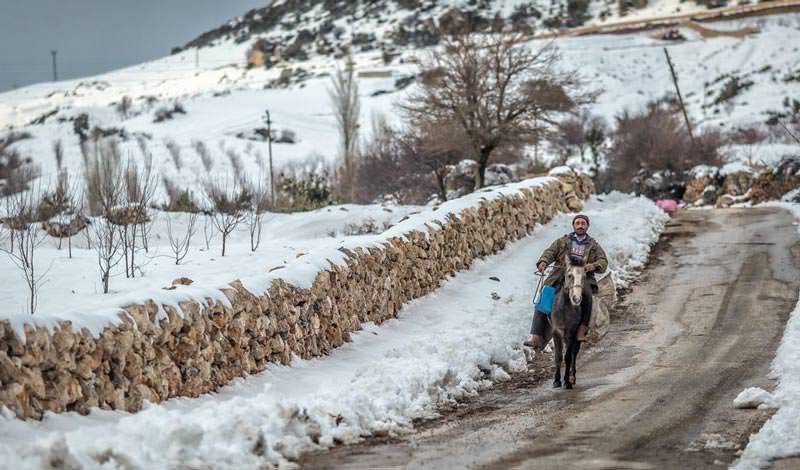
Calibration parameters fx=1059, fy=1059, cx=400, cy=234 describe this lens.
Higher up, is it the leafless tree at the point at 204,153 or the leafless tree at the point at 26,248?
the leafless tree at the point at 26,248

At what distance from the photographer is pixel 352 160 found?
72250mm

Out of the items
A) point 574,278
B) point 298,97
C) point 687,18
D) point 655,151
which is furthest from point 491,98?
point 687,18

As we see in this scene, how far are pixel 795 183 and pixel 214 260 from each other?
104ft

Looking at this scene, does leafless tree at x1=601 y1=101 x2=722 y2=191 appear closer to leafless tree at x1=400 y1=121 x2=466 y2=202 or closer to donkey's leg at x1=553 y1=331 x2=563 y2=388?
leafless tree at x1=400 y1=121 x2=466 y2=202

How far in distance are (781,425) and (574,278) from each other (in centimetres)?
397

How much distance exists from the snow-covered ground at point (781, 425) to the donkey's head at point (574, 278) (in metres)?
2.77

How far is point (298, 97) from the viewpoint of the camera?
125 metres

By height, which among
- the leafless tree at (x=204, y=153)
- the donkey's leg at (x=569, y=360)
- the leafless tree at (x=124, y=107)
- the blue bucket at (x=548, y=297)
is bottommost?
the leafless tree at (x=204, y=153)

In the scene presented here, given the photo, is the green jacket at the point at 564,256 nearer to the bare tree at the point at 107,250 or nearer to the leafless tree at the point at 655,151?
the bare tree at the point at 107,250

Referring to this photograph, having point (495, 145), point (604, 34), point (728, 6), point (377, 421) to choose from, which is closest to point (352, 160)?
point (495, 145)

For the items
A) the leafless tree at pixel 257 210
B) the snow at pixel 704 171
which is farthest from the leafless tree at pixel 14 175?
the snow at pixel 704 171

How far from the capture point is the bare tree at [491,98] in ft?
154

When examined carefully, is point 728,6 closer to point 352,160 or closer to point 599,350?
point 352,160

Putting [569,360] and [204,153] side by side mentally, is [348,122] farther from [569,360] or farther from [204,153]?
[569,360]
